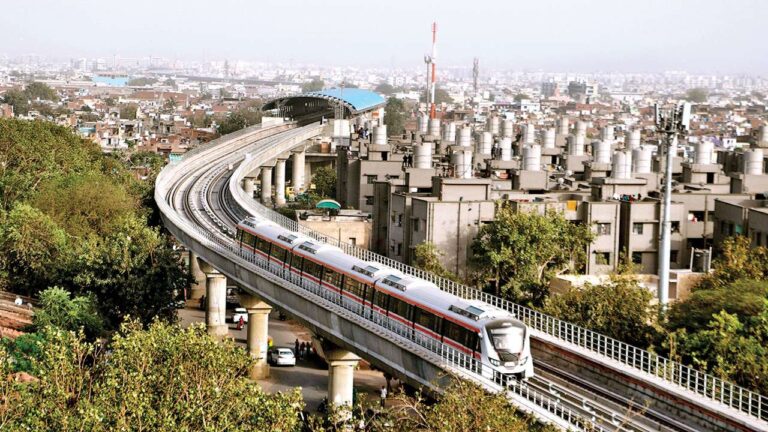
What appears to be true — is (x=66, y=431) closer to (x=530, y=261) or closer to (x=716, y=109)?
(x=530, y=261)

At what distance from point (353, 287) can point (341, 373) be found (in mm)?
2088

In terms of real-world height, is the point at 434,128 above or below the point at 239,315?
above

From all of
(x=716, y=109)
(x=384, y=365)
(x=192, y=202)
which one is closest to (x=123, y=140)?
(x=192, y=202)

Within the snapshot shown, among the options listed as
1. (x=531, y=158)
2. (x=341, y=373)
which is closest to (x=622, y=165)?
(x=531, y=158)

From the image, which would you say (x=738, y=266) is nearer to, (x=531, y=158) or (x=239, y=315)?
(x=531, y=158)

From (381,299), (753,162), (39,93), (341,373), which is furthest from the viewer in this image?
(39,93)

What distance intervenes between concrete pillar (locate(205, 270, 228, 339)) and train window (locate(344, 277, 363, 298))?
1251 cm

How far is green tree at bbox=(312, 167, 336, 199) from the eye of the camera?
2445 inches

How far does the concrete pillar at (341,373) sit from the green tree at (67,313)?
393 inches

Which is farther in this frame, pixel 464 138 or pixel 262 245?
pixel 464 138

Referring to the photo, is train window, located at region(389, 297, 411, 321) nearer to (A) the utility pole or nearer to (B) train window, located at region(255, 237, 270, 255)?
(A) the utility pole

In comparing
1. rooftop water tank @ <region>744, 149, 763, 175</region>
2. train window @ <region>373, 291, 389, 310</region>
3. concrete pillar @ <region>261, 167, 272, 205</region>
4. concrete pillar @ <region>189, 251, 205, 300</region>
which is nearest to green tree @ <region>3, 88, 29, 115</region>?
concrete pillar @ <region>261, 167, 272, 205</region>

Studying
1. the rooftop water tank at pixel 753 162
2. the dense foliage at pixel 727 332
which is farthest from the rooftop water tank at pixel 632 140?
the dense foliage at pixel 727 332

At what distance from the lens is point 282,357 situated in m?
35.4
